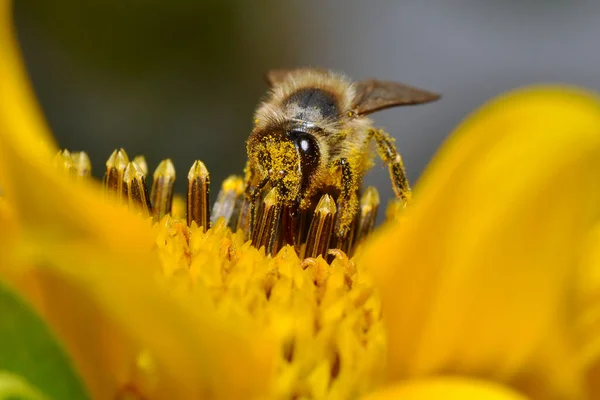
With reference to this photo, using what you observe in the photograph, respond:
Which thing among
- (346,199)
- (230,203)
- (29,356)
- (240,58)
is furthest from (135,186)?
(240,58)

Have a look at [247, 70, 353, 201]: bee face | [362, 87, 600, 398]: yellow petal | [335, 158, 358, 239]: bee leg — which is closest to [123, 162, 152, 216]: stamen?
[247, 70, 353, 201]: bee face

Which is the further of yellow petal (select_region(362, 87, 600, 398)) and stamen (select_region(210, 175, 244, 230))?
stamen (select_region(210, 175, 244, 230))

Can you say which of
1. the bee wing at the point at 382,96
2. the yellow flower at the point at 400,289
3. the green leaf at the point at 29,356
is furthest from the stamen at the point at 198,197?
the green leaf at the point at 29,356

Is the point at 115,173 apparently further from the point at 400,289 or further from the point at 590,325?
the point at 590,325

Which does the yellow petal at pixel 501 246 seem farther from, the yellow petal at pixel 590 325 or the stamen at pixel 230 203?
the stamen at pixel 230 203

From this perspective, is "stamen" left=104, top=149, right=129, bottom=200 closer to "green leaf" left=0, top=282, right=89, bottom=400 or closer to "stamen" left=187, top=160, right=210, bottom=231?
"stamen" left=187, top=160, right=210, bottom=231
